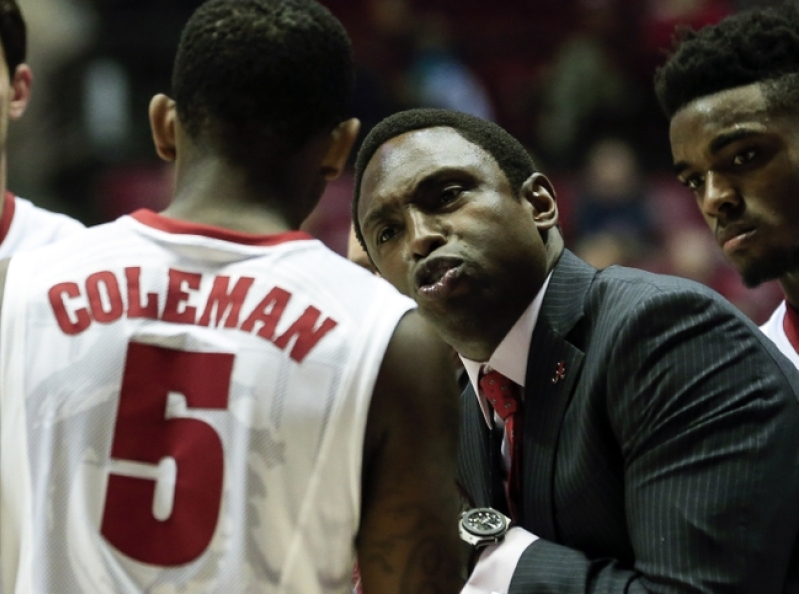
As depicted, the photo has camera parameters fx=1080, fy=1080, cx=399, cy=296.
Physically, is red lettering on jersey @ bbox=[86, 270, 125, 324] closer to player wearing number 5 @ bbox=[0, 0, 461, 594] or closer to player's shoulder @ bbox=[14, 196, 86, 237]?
player wearing number 5 @ bbox=[0, 0, 461, 594]

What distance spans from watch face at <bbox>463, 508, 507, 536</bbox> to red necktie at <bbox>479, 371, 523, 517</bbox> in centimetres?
16

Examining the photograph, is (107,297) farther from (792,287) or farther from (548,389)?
(792,287)

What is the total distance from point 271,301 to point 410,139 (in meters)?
0.89

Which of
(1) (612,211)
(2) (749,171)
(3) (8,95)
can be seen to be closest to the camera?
(2) (749,171)

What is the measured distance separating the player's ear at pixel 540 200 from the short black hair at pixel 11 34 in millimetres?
1885

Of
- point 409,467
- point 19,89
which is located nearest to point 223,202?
point 409,467

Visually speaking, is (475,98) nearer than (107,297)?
No

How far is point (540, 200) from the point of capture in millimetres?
2641

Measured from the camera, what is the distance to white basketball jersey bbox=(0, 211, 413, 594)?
1.73m

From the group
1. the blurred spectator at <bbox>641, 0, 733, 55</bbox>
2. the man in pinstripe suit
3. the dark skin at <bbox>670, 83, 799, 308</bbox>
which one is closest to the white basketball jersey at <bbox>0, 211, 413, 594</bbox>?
the man in pinstripe suit

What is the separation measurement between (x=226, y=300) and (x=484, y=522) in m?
0.78

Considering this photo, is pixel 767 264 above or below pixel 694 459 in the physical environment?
above

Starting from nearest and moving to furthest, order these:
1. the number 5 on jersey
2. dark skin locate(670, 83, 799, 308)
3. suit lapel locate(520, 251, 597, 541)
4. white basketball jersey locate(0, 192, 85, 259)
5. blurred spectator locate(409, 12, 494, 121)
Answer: the number 5 on jersey, suit lapel locate(520, 251, 597, 541), dark skin locate(670, 83, 799, 308), white basketball jersey locate(0, 192, 85, 259), blurred spectator locate(409, 12, 494, 121)

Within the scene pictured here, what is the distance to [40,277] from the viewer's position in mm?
1811
